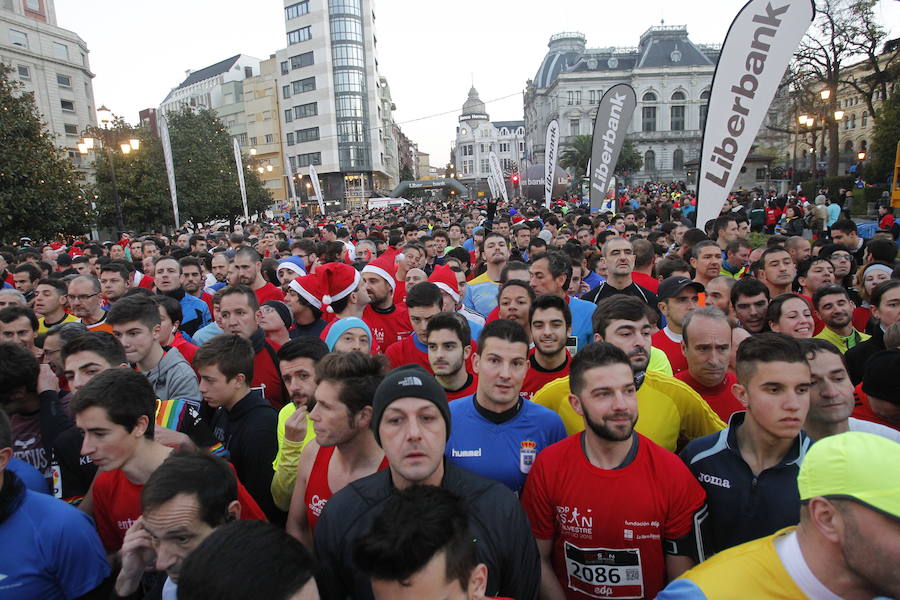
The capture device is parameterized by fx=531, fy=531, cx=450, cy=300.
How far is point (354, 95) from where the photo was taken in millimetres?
74562

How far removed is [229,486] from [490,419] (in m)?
1.43

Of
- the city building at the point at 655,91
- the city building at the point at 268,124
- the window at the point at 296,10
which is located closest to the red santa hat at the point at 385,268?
the city building at the point at 268,124

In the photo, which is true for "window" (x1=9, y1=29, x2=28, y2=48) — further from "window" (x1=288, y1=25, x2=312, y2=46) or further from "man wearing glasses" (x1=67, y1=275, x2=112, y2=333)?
"man wearing glasses" (x1=67, y1=275, x2=112, y2=333)

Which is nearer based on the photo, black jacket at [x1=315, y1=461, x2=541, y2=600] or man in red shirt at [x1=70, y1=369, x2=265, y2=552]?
black jacket at [x1=315, y1=461, x2=541, y2=600]

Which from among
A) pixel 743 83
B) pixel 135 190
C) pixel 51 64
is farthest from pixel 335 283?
pixel 51 64

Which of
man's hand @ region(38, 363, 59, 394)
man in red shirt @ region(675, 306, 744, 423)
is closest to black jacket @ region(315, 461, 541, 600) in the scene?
man in red shirt @ region(675, 306, 744, 423)

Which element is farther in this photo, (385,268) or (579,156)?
(579,156)

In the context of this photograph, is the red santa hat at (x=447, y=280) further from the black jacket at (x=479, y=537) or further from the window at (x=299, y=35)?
the window at (x=299, y=35)

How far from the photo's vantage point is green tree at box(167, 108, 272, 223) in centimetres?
3158

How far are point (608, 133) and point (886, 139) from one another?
21.8 metres

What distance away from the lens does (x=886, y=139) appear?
86.3ft

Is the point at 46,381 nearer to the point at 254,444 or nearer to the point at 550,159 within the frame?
the point at 254,444

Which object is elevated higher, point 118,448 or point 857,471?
point 857,471

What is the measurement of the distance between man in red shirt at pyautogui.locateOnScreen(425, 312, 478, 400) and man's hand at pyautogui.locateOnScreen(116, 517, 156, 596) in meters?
2.07
